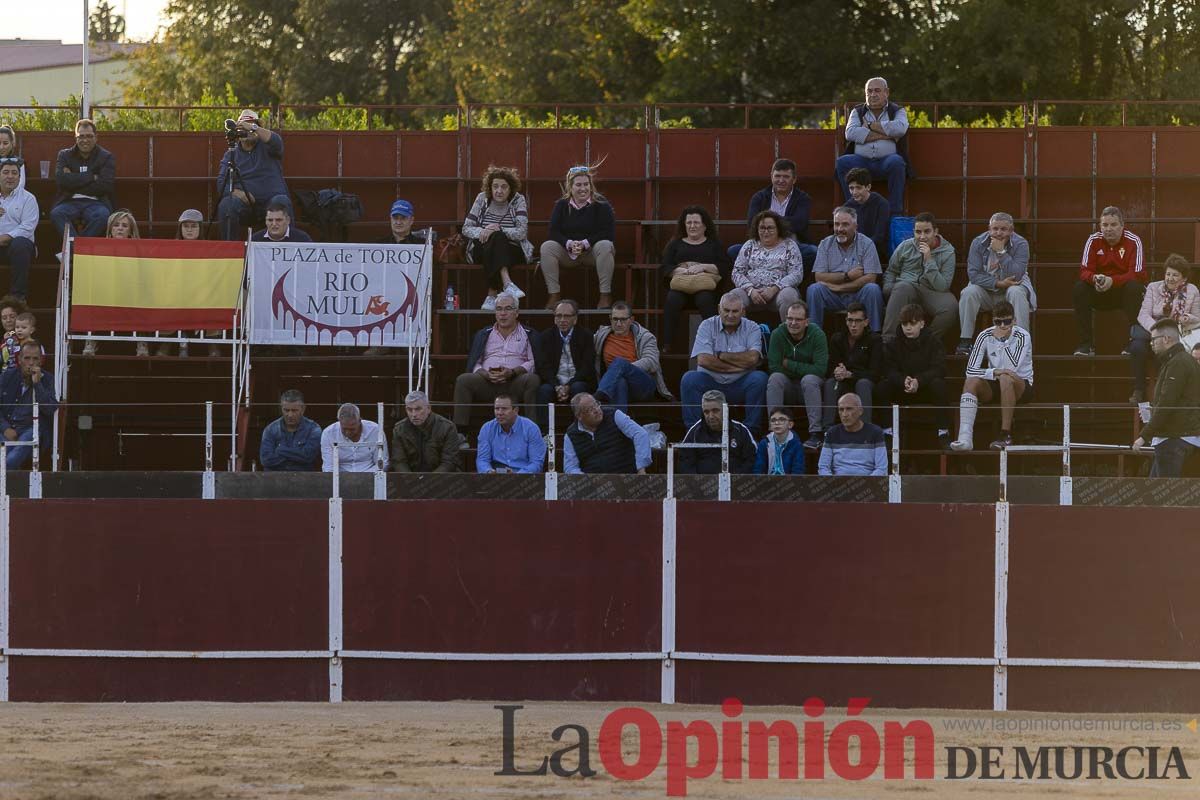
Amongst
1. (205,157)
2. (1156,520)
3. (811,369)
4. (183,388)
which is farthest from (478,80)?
(1156,520)

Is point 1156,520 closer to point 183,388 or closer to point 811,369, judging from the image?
point 811,369

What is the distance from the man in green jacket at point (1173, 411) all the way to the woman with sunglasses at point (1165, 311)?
0.79 metres

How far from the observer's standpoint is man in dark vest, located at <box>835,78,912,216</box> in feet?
57.5

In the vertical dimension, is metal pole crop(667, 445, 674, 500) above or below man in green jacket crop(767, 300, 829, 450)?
below

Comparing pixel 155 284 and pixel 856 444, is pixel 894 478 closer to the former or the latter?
pixel 856 444

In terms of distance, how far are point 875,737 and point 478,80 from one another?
2362cm

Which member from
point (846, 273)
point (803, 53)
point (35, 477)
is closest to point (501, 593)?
point (35, 477)

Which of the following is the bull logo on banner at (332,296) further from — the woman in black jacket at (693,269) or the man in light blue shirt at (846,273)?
the man in light blue shirt at (846,273)

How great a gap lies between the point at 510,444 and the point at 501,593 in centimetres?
120

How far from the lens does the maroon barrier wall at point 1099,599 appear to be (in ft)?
42.5

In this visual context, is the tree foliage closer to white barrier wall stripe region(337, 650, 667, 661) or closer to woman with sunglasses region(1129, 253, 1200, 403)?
woman with sunglasses region(1129, 253, 1200, 403)

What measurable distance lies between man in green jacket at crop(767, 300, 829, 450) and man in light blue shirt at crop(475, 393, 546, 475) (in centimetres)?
182

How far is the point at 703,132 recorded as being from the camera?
1936 centimetres

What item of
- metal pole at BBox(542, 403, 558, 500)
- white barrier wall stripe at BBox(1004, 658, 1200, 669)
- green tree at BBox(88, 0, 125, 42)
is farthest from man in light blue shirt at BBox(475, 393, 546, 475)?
green tree at BBox(88, 0, 125, 42)
